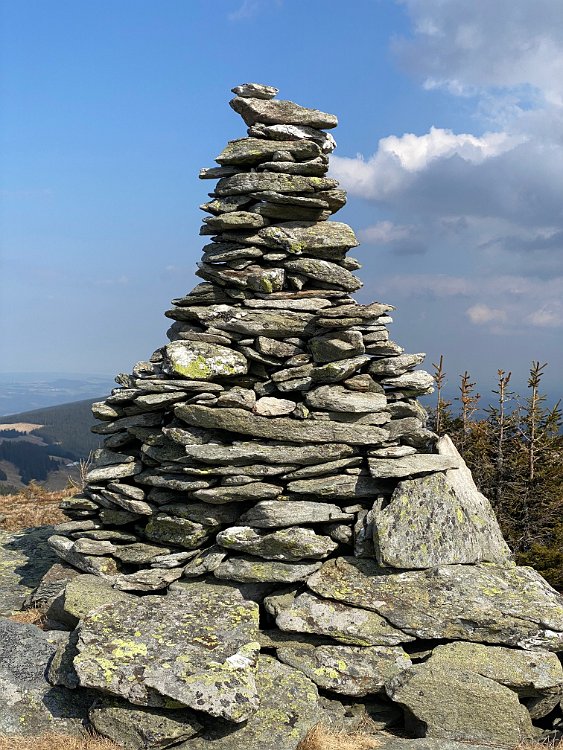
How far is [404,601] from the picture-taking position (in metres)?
14.0

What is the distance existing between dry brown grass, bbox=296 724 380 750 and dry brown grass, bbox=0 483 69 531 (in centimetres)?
1666

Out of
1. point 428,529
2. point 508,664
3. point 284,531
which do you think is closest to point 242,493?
point 284,531

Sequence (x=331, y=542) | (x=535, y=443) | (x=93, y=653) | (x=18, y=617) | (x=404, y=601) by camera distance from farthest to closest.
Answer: (x=535, y=443), (x=18, y=617), (x=331, y=542), (x=404, y=601), (x=93, y=653)

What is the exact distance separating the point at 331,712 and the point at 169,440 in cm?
720

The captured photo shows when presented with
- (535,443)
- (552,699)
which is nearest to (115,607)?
(552,699)

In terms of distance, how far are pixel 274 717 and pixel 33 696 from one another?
4.57m

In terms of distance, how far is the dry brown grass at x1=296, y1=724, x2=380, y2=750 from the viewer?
37.6 ft

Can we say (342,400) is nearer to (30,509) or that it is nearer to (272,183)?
(272,183)

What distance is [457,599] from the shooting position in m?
13.9

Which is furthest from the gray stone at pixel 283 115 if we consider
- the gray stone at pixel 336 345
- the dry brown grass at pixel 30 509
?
the dry brown grass at pixel 30 509

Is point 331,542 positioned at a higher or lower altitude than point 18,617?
higher

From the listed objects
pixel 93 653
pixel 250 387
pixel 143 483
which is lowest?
pixel 93 653

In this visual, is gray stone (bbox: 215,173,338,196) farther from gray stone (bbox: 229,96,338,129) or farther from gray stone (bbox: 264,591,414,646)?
gray stone (bbox: 264,591,414,646)

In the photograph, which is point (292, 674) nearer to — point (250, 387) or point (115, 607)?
point (115, 607)
